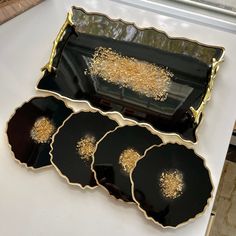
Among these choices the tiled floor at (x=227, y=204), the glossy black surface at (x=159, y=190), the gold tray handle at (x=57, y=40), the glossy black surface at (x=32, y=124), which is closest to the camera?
the glossy black surface at (x=159, y=190)

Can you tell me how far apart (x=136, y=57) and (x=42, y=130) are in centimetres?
33

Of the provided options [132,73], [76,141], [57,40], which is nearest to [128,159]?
[76,141]

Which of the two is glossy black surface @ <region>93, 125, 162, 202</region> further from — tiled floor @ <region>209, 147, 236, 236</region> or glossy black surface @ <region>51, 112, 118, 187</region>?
tiled floor @ <region>209, 147, 236, 236</region>

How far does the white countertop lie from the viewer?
A: 27.5 inches

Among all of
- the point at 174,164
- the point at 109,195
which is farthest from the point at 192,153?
the point at 109,195

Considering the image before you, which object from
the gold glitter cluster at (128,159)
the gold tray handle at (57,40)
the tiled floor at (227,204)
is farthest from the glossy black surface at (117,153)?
the tiled floor at (227,204)

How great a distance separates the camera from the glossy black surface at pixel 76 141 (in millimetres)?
746

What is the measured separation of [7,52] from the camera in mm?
975

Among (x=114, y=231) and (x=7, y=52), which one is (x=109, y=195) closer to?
(x=114, y=231)

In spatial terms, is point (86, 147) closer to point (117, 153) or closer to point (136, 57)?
point (117, 153)

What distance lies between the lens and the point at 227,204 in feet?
4.05

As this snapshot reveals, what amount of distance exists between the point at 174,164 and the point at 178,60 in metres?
0.32

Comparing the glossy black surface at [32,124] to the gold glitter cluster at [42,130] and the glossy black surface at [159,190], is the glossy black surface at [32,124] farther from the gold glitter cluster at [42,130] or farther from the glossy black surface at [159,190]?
the glossy black surface at [159,190]

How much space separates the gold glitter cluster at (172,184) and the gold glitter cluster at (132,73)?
0.21m
